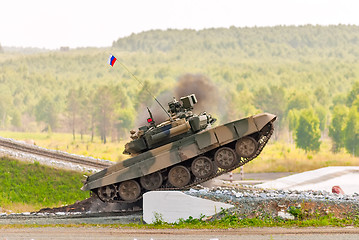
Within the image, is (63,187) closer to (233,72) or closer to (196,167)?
(196,167)

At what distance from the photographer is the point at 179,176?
22.7 m

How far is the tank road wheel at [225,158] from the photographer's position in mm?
22531

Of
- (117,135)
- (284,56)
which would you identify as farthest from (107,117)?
(284,56)

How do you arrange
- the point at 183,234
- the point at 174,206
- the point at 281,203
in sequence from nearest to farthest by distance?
the point at 183,234 < the point at 281,203 < the point at 174,206

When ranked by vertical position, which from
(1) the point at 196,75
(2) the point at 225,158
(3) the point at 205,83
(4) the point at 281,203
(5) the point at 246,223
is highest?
(1) the point at 196,75

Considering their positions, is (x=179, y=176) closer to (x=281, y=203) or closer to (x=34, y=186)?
(x=281, y=203)

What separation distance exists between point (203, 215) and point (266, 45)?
142 m

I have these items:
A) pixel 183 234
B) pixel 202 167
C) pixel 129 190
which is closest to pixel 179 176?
→ pixel 202 167

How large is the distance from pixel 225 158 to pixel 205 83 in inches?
227

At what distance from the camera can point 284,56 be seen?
147 m

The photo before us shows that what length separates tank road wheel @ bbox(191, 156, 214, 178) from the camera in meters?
22.6

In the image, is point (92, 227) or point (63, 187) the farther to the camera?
point (63, 187)

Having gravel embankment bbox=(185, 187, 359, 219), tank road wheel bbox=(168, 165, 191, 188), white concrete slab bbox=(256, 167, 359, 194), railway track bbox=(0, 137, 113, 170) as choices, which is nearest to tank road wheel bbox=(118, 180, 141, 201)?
tank road wheel bbox=(168, 165, 191, 188)

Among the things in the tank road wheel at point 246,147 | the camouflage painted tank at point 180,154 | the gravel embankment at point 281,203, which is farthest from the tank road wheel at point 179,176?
the tank road wheel at point 246,147
